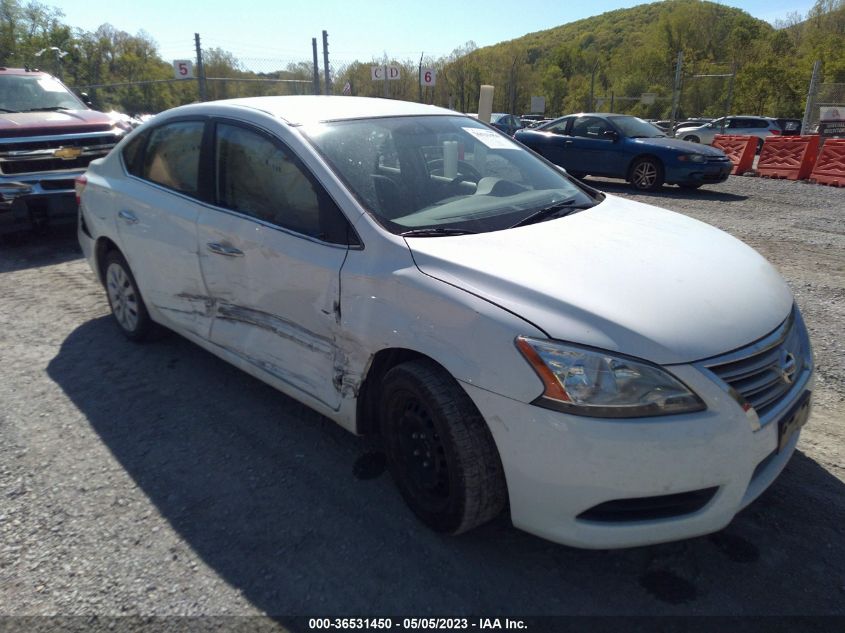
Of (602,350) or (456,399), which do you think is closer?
(602,350)

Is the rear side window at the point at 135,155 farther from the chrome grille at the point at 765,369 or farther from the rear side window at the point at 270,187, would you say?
the chrome grille at the point at 765,369

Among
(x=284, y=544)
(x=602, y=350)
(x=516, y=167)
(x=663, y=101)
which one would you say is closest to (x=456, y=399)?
(x=602, y=350)

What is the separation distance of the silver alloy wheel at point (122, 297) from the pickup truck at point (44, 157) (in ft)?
10.4

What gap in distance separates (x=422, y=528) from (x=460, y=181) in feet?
5.63

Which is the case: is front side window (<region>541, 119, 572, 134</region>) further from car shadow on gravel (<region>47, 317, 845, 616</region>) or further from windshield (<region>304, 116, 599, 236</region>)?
car shadow on gravel (<region>47, 317, 845, 616</region>)

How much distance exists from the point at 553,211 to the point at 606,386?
51.0 inches

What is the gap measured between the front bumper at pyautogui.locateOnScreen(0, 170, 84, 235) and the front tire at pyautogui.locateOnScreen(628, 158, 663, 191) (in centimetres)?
959

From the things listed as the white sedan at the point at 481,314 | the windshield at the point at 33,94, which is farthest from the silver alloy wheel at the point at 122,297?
the windshield at the point at 33,94

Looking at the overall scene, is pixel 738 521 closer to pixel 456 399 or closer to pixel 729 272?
pixel 729 272

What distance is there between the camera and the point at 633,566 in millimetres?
2328

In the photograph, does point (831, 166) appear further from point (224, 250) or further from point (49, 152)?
point (49, 152)

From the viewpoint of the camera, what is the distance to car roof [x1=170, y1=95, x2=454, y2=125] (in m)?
3.11

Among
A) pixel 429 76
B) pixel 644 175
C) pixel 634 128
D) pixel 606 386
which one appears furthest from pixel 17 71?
pixel 429 76

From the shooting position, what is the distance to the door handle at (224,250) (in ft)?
10.1
